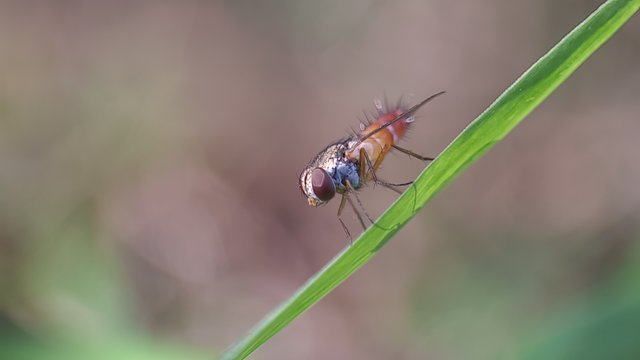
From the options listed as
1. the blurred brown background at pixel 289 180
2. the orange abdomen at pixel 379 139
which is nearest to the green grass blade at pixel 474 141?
the orange abdomen at pixel 379 139

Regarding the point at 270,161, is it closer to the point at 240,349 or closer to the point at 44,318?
the point at 44,318

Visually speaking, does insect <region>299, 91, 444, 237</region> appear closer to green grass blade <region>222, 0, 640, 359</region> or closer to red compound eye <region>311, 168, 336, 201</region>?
red compound eye <region>311, 168, 336, 201</region>

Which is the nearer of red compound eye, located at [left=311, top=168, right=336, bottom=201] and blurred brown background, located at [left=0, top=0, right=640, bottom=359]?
red compound eye, located at [left=311, top=168, right=336, bottom=201]

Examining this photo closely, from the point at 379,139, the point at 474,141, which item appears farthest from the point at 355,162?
the point at 474,141

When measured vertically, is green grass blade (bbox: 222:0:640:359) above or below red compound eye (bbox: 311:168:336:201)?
below

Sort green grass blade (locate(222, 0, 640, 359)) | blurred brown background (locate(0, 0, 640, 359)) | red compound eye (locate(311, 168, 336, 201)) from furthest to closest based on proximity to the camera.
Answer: blurred brown background (locate(0, 0, 640, 359)) < red compound eye (locate(311, 168, 336, 201)) < green grass blade (locate(222, 0, 640, 359))

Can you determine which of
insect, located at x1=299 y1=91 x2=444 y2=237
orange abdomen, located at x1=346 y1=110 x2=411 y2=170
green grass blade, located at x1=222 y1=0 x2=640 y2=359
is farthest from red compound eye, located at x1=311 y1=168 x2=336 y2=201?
green grass blade, located at x1=222 y1=0 x2=640 y2=359

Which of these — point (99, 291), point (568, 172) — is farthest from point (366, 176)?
point (568, 172)

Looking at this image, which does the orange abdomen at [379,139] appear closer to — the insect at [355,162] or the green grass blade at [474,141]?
the insect at [355,162]
